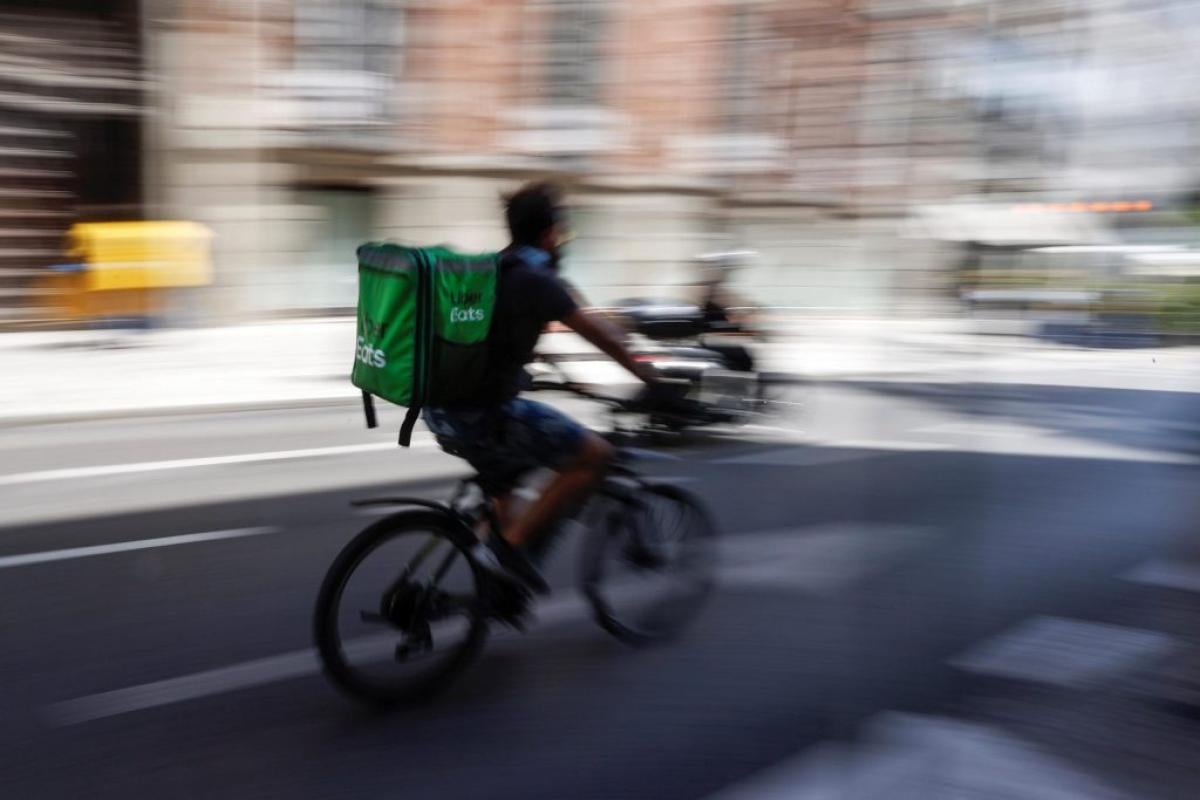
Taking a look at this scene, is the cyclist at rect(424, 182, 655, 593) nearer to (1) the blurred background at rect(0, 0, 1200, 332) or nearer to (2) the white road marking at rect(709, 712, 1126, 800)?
(2) the white road marking at rect(709, 712, 1126, 800)

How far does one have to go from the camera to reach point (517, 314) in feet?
12.8

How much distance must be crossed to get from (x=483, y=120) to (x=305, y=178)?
2820 mm

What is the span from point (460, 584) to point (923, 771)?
1456 millimetres

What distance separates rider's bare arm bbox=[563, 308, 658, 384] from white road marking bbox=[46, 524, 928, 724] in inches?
42.6

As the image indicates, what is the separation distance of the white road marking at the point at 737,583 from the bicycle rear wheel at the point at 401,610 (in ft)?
0.13

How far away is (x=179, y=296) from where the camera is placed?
14.2m

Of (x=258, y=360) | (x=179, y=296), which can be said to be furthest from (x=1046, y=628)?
(x=179, y=296)

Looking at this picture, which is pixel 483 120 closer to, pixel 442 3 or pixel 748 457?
pixel 442 3

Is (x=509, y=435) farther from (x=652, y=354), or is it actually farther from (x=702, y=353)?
(x=702, y=353)

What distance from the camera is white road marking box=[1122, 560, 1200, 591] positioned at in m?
5.70

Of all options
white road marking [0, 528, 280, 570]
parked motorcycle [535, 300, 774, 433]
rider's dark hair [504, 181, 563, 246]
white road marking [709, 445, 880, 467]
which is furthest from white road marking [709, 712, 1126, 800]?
parked motorcycle [535, 300, 774, 433]

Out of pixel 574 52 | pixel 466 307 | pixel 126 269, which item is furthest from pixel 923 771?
pixel 574 52

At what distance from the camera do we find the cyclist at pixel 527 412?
392 cm

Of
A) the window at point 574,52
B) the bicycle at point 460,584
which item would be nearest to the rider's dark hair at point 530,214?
the bicycle at point 460,584
